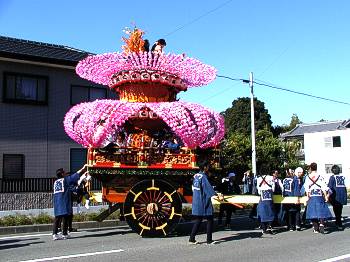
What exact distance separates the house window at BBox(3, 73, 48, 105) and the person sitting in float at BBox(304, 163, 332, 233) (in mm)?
13003

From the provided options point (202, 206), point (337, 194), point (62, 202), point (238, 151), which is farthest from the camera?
point (238, 151)

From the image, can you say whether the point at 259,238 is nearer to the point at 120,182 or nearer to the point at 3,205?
the point at 120,182

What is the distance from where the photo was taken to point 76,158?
21.4 metres

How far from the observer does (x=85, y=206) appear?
61.5 ft

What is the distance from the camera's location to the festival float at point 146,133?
10797mm

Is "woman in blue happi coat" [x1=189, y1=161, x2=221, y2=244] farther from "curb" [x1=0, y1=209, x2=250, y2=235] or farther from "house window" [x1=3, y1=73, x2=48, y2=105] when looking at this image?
"house window" [x1=3, y1=73, x2=48, y2=105]

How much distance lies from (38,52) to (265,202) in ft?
44.8

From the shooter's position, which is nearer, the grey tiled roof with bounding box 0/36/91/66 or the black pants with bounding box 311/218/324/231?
the black pants with bounding box 311/218/324/231

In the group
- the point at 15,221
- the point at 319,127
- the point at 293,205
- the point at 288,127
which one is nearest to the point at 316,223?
the point at 293,205

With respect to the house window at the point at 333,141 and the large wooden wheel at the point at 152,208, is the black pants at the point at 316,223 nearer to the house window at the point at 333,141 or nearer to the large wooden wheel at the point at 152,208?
the large wooden wheel at the point at 152,208

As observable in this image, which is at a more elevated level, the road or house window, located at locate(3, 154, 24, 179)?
house window, located at locate(3, 154, 24, 179)

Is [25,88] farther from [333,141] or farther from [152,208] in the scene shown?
[333,141]

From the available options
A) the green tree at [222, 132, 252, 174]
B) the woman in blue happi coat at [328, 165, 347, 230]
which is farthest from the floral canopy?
the green tree at [222, 132, 252, 174]

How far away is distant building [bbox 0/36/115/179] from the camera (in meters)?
19.4
